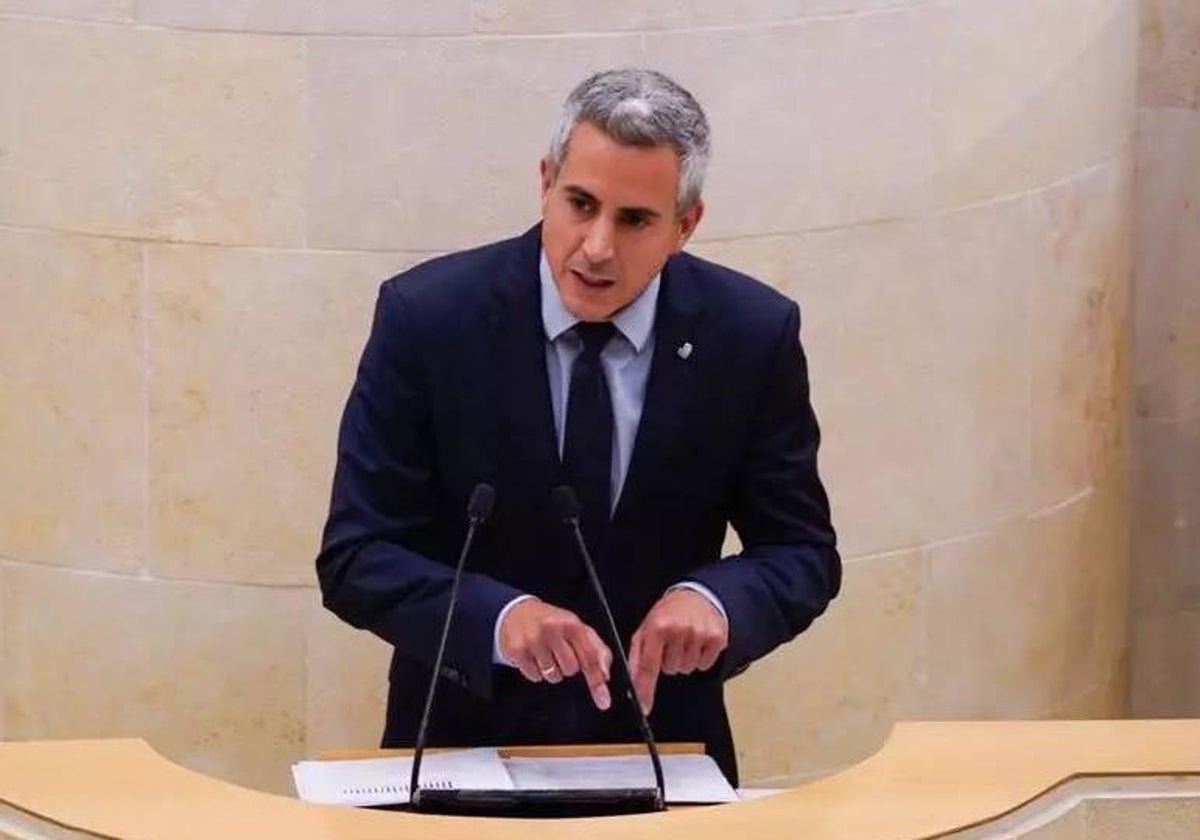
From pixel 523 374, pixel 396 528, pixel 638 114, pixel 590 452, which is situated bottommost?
pixel 396 528

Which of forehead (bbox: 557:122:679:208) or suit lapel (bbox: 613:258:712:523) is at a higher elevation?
forehead (bbox: 557:122:679:208)

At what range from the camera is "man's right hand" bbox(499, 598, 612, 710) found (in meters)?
3.86

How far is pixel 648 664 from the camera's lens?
13.1ft

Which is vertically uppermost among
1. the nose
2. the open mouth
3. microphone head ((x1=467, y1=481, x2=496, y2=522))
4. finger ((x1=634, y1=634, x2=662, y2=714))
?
the nose

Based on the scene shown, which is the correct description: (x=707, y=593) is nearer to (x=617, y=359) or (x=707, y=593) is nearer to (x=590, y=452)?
(x=590, y=452)

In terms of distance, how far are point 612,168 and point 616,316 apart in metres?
0.30

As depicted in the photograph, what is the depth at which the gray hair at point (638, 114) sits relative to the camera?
4.08 m

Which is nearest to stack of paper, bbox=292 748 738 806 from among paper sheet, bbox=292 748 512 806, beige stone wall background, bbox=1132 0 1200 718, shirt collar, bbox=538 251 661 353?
paper sheet, bbox=292 748 512 806

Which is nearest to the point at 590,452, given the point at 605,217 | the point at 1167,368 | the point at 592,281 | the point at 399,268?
the point at 592,281

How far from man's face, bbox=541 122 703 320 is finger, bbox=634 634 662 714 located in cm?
52

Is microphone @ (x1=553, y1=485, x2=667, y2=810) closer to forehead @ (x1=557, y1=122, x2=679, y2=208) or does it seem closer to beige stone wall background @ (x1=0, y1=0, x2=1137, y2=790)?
forehead @ (x1=557, y1=122, x2=679, y2=208)

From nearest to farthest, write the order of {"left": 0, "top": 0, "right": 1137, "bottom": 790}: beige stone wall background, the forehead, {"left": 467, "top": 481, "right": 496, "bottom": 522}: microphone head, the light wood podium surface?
the light wood podium surface
{"left": 467, "top": 481, "right": 496, "bottom": 522}: microphone head
the forehead
{"left": 0, "top": 0, "right": 1137, "bottom": 790}: beige stone wall background

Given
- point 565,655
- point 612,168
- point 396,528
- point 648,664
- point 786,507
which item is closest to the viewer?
point 565,655

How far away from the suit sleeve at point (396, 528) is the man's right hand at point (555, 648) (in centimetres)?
11
